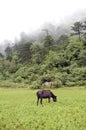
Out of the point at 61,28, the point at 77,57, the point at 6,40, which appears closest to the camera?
the point at 77,57

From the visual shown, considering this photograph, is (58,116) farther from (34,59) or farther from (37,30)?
(37,30)

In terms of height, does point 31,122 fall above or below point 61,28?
below

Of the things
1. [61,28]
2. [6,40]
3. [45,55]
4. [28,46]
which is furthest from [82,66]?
[6,40]

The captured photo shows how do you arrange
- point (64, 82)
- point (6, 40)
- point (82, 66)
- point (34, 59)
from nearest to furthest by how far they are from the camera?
1. point (64, 82)
2. point (82, 66)
3. point (34, 59)
4. point (6, 40)

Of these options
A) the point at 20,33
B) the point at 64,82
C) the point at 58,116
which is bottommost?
the point at 64,82

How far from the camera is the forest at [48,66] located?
59.0 m

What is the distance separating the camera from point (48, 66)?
72.6 meters

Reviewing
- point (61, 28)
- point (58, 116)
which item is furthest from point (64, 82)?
point (61, 28)

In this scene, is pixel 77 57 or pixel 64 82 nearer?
pixel 64 82

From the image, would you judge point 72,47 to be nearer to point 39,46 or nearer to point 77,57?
point 77,57

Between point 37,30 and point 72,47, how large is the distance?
9962cm

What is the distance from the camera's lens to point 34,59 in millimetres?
81438

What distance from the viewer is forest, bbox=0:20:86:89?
194 feet

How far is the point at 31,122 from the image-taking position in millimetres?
16281
